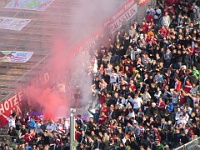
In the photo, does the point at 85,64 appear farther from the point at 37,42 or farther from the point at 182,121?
the point at 182,121

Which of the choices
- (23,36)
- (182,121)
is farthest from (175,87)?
(23,36)

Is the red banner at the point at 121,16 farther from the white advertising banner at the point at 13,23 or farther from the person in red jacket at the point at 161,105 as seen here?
the person in red jacket at the point at 161,105

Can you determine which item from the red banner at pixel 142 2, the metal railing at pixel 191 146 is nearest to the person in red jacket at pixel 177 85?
the metal railing at pixel 191 146

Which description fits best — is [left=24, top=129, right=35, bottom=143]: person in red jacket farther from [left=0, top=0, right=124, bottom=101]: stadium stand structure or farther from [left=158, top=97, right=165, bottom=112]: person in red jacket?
[left=158, top=97, right=165, bottom=112]: person in red jacket

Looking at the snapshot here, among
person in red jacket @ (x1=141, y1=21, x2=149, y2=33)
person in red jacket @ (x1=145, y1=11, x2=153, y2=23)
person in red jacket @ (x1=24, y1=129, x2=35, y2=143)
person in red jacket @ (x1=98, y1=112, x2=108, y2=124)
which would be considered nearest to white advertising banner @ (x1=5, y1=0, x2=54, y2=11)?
person in red jacket @ (x1=145, y1=11, x2=153, y2=23)

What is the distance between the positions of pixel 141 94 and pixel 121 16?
679 cm

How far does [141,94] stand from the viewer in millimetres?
50688

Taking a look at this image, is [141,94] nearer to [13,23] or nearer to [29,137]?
[29,137]

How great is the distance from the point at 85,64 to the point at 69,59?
3.91ft

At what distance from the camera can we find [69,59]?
54.9 meters

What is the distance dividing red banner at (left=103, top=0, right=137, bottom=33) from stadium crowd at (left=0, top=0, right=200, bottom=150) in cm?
97

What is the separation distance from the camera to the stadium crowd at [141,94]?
4816 cm

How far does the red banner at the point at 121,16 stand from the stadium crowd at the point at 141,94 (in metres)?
0.97

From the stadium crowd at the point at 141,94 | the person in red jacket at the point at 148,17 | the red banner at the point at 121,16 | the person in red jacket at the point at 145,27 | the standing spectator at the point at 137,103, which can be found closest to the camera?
the stadium crowd at the point at 141,94
